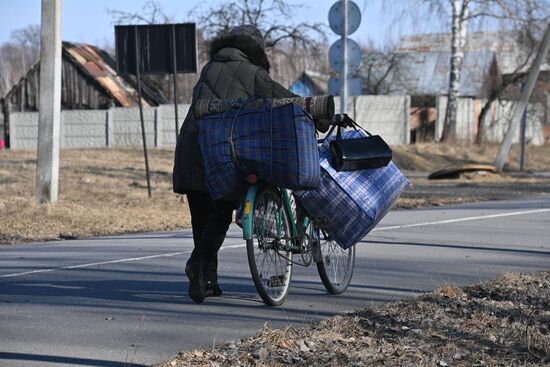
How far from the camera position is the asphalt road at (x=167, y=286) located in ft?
19.3

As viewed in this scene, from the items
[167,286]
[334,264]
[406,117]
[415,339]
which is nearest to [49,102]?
[167,286]

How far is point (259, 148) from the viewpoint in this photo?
6672mm

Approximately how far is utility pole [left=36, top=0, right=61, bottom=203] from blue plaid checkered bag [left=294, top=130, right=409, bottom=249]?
349 inches

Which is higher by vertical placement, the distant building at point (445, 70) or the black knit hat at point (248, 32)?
the distant building at point (445, 70)

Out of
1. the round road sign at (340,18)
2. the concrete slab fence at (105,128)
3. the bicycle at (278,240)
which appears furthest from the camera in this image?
the concrete slab fence at (105,128)

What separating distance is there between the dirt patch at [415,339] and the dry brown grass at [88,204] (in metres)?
7.46

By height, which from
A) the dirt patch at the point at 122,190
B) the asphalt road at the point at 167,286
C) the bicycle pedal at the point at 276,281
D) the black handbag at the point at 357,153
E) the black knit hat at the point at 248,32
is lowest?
the dirt patch at the point at 122,190

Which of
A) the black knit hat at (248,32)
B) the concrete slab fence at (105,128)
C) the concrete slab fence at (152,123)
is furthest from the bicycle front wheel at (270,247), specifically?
the concrete slab fence at (152,123)

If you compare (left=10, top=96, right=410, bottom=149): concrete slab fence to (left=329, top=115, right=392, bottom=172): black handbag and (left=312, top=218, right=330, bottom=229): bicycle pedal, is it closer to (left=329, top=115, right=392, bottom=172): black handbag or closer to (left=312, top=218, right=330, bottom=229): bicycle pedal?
(left=312, top=218, right=330, bottom=229): bicycle pedal

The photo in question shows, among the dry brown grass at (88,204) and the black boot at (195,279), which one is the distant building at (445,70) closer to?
the dry brown grass at (88,204)

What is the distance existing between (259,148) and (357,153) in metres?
0.82

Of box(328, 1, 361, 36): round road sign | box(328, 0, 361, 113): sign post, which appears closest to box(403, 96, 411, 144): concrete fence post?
box(328, 0, 361, 113): sign post

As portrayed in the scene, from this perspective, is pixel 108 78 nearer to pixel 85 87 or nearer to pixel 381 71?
pixel 85 87

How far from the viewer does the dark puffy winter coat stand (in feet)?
23.0
